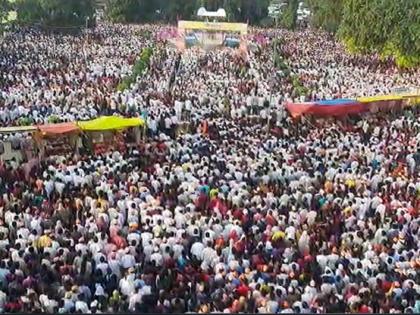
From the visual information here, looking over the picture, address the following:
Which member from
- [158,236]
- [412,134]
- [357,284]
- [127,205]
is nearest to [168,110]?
[412,134]

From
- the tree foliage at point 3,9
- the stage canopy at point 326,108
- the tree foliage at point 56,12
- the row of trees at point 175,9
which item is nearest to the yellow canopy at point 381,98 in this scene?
the stage canopy at point 326,108

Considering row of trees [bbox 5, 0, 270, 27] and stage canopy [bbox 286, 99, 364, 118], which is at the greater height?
row of trees [bbox 5, 0, 270, 27]

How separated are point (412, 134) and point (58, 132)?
680 centimetres

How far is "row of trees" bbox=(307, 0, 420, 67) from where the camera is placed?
2413 cm

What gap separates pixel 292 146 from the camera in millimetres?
14203

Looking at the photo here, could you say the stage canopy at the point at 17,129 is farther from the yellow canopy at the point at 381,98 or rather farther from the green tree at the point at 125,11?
the green tree at the point at 125,11

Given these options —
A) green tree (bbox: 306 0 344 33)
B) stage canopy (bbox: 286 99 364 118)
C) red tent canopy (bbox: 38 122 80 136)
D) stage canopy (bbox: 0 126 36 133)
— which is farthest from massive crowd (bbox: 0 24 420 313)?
green tree (bbox: 306 0 344 33)

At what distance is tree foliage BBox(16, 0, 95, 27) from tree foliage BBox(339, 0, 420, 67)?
14.5 meters

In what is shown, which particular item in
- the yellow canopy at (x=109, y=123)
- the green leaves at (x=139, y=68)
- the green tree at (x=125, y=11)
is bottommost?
the green leaves at (x=139, y=68)

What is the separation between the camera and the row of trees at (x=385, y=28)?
24130 millimetres

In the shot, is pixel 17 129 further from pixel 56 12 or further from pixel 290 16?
pixel 290 16

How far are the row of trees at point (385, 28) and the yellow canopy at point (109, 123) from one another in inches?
457

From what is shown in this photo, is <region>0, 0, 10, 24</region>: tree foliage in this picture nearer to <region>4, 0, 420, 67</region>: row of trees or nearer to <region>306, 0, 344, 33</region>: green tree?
<region>4, 0, 420, 67</region>: row of trees

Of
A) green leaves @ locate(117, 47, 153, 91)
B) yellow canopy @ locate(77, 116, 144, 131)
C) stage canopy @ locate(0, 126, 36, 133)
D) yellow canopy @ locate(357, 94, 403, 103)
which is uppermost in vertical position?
yellow canopy @ locate(357, 94, 403, 103)
